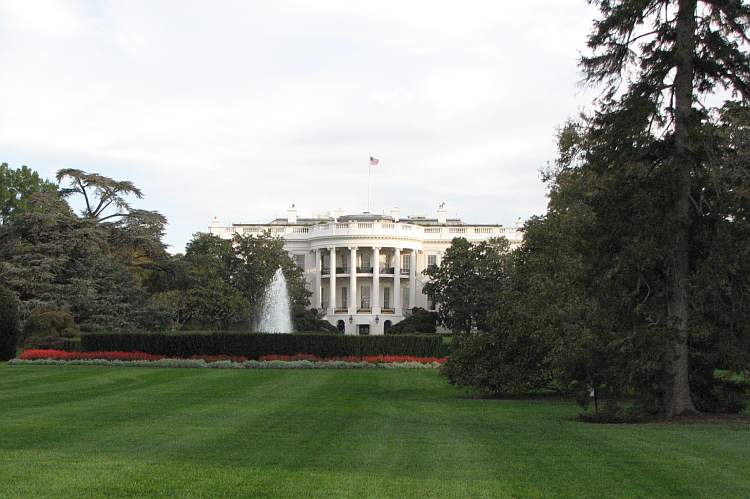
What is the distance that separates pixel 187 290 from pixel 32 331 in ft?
72.5

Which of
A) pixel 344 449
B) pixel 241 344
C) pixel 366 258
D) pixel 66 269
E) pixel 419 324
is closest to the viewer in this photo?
pixel 344 449

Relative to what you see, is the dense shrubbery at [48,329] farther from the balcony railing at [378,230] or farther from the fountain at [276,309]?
the balcony railing at [378,230]

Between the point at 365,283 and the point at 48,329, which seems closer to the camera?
the point at 48,329

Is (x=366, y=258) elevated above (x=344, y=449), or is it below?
above

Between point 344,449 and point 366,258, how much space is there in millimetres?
80074

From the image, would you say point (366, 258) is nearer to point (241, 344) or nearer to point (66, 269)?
point (66, 269)

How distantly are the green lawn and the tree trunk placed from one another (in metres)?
1.63

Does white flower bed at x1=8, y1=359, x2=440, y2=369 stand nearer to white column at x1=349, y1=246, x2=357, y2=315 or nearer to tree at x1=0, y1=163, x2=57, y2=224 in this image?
tree at x1=0, y1=163, x2=57, y2=224

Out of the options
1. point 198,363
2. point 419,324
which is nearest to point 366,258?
point 419,324

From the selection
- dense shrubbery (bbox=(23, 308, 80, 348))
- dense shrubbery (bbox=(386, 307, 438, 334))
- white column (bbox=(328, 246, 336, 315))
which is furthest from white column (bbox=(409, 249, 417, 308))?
dense shrubbery (bbox=(23, 308, 80, 348))

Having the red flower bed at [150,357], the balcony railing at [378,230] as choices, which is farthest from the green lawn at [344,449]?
the balcony railing at [378,230]

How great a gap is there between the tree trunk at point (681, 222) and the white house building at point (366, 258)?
6880 cm

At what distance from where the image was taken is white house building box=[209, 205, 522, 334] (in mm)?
87250

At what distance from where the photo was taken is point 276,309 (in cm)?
6519
